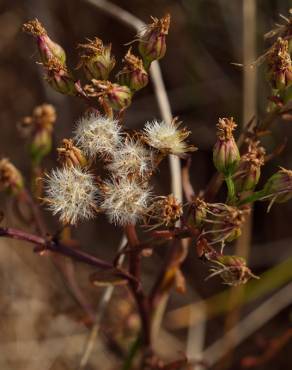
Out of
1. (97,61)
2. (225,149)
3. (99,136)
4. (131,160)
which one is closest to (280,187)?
(225,149)

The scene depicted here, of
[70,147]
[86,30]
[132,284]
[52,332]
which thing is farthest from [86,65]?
[86,30]

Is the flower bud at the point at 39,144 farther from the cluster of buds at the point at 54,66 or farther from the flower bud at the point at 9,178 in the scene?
the cluster of buds at the point at 54,66

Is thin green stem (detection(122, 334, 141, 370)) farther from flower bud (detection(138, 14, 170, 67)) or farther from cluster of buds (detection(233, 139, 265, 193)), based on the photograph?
flower bud (detection(138, 14, 170, 67))

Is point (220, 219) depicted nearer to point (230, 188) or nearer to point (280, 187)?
point (230, 188)

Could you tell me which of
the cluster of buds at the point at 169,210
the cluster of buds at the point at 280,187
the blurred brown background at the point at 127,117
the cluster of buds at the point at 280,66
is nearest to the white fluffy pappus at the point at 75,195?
the cluster of buds at the point at 169,210

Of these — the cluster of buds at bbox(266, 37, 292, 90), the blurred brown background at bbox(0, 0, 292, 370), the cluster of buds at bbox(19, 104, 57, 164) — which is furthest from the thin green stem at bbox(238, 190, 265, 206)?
the blurred brown background at bbox(0, 0, 292, 370)
